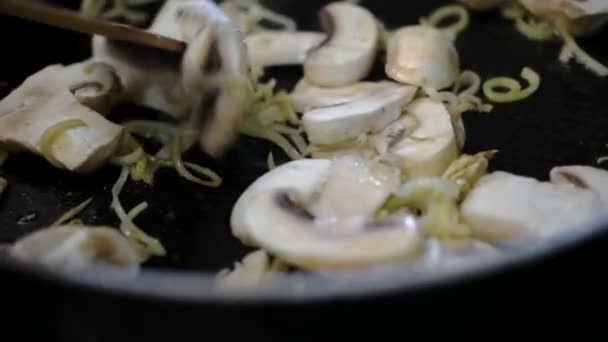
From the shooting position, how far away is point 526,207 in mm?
1518

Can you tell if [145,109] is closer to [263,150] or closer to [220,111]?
[263,150]

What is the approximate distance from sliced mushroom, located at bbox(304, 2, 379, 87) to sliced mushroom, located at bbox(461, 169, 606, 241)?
51cm

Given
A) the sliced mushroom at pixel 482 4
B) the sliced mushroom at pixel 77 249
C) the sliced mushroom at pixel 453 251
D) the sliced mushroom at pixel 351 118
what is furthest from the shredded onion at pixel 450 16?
the sliced mushroom at pixel 77 249

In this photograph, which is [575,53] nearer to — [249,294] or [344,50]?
[344,50]

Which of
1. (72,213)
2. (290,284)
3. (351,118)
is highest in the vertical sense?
(290,284)

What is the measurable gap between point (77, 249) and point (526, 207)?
0.74 meters

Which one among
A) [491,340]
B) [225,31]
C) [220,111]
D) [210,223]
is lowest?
[210,223]

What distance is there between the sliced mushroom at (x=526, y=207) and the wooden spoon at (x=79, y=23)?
721mm

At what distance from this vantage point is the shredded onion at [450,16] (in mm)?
2281

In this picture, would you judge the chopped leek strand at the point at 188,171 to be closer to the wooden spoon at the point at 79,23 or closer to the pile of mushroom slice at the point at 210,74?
the pile of mushroom slice at the point at 210,74

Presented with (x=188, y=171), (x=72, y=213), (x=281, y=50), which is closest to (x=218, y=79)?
(x=188, y=171)

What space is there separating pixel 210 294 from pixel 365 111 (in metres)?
0.82

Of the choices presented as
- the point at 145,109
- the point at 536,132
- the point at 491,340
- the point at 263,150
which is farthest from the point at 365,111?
the point at 491,340

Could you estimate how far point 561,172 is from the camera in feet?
5.45
